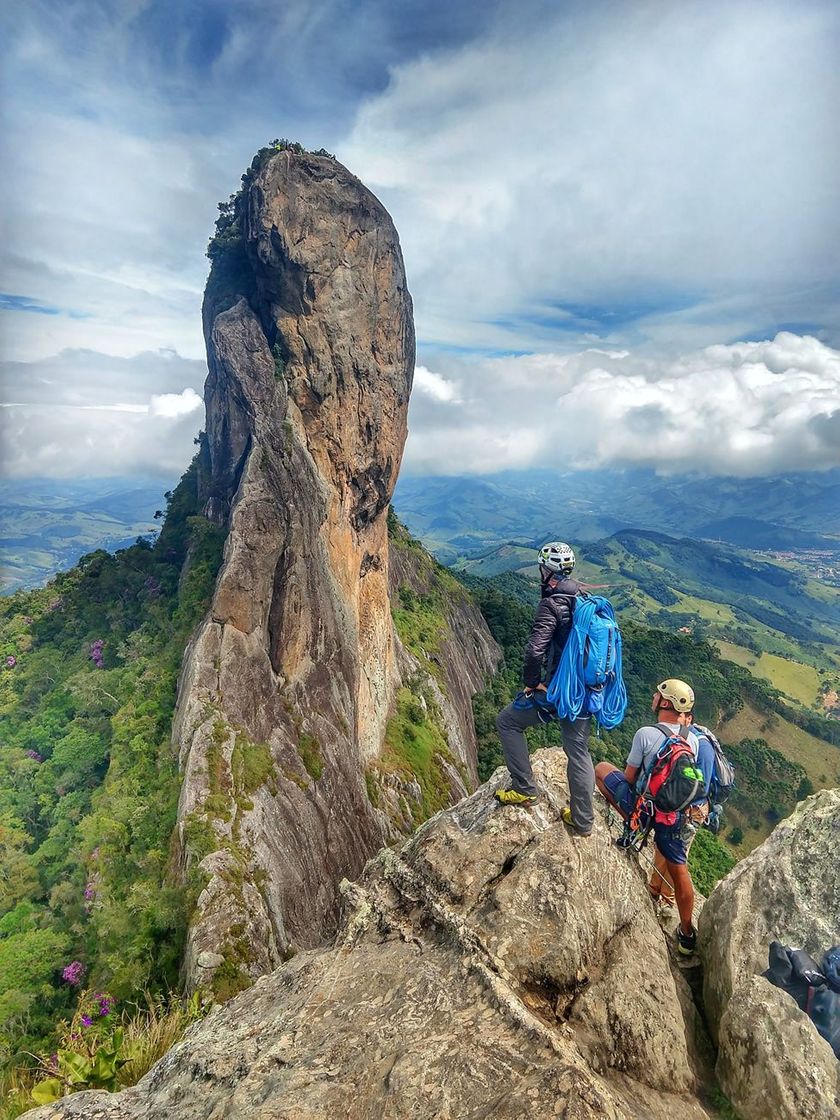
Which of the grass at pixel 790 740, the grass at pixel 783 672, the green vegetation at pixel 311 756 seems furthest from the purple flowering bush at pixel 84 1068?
the grass at pixel 783 672

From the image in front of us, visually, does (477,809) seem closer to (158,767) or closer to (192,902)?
(192,902)

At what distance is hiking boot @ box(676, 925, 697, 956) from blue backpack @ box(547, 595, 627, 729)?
2.92m

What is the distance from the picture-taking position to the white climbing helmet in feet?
25.4

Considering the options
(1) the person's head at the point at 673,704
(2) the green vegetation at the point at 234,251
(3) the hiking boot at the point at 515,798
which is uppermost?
(2) the green vegetation at the point at 234,251

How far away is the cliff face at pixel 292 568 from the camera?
18.2 m

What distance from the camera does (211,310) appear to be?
36.5 m

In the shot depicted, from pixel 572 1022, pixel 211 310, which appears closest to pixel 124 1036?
pixel 572 1022

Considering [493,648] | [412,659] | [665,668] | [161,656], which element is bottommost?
[665,668]

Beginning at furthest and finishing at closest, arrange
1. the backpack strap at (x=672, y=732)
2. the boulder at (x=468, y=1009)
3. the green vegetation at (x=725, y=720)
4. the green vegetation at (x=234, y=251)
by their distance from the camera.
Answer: the green vegetation at (x=725, y=720) < the green vegetation at (x=234, y=251) < the backpack strap at (x=672, y=732) < the boulder at (x=468, y=1009)

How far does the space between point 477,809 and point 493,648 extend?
78.8 metres

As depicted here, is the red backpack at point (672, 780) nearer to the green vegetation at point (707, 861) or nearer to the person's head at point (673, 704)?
the person's head at point (673, 704)

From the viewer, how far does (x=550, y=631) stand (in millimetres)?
7484

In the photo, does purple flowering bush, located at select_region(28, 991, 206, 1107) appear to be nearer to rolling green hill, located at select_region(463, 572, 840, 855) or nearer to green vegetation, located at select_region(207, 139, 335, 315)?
green vegetation, located at select_region(207, 139, 335, 315)

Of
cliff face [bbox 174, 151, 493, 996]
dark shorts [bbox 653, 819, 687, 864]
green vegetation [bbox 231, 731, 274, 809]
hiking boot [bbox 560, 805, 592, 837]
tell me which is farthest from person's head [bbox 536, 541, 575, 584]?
green vegetation [bbox 231, 731, 274, 809]
